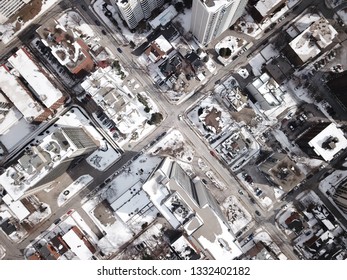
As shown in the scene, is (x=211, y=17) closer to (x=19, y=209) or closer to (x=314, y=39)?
(x=314, y=39)

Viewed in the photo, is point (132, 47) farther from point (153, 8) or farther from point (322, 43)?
point (322, 43)

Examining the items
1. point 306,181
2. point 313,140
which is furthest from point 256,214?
point 313,140

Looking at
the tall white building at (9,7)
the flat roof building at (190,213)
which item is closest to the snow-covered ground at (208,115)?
the flat roof building at (190,213)

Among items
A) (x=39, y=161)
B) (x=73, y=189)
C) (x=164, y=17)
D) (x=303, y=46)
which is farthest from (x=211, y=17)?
(x=73, y=189)

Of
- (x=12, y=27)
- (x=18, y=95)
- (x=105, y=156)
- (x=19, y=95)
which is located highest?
(x=12, y=27)

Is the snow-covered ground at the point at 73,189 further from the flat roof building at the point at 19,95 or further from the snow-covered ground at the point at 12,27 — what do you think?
the snow-covered ground at the point at 12,27

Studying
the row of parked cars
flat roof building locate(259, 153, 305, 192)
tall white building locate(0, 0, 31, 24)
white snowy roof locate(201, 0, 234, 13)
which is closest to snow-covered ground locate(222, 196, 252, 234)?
flat roof building locate(259, 153, 305, 192)
